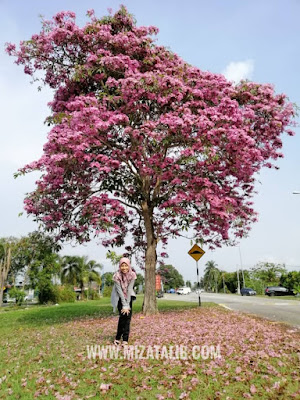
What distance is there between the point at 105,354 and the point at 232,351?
271cm

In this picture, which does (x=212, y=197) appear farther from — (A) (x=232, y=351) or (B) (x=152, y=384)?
(B) (x=152, y=384)

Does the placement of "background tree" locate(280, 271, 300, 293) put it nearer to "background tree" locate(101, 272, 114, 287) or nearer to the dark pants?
"background tree" locate(101, 272, 114, 287)

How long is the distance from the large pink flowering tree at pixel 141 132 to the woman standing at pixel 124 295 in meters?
5.43

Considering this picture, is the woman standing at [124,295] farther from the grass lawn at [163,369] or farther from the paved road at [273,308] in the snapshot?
the paved road at [273,308]

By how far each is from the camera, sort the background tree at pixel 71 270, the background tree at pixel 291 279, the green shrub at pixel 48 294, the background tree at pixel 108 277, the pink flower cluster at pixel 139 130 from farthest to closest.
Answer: the background tree at pixel 108 277 < the background tree at pixel 71 270 < the background tree at pixel 291 279 < the green shrub at pixel 48 294 < the pink flower cluster at pixel 139 130

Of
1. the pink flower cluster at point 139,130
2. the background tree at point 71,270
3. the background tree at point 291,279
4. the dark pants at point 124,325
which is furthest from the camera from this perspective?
the background tree at point 71,270

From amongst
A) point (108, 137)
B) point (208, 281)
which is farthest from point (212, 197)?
point (208, 281)

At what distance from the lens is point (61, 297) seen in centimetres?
5403

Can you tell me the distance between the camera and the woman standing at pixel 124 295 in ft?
29.0

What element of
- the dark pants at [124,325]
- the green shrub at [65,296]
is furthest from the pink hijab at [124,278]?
the green shrub at [65,296]

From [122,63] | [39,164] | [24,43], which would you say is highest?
[24,43]

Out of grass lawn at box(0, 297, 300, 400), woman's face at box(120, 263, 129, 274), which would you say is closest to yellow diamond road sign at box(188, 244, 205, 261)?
Answer: grass lawn at box(0, 297, 300, 400)

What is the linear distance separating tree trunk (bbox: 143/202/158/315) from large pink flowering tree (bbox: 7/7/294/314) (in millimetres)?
46

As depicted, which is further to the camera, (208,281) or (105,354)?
(208,281)
